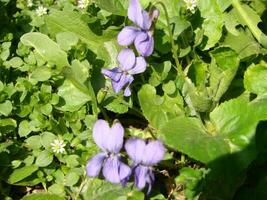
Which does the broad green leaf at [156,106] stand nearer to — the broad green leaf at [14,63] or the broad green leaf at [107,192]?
the broad green leaf at [107,192]

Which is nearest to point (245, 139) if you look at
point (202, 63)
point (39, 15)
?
point (202, 63)

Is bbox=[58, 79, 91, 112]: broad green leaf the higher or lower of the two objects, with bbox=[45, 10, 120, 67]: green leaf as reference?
lower

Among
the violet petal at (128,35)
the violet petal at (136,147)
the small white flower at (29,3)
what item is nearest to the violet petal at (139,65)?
the violet petal at (128,35)

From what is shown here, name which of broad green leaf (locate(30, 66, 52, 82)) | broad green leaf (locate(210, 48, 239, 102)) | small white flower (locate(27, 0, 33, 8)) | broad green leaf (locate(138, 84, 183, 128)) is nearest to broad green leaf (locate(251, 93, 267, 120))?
broad green leaf (locate(210, 48, 239, 102))

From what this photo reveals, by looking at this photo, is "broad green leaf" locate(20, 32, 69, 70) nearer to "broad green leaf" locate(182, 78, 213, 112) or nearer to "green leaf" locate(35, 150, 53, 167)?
"green leaf" locate(35, 150, 53, 167)

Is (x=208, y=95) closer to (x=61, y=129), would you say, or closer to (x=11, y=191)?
(x=61, y=129)

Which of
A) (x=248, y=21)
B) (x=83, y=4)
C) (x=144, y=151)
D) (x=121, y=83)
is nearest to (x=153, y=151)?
(x=144, y=151)
